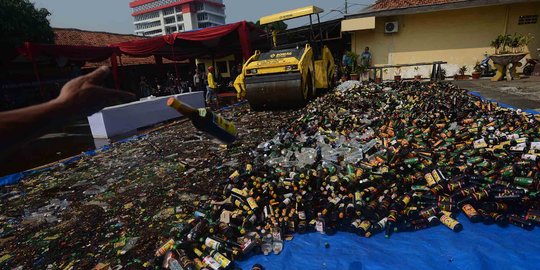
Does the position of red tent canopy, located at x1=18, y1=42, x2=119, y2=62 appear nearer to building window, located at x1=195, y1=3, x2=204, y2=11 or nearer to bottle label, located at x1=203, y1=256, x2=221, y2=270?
bottle label, located at x1=203, y1=256, x2=221, y2=270

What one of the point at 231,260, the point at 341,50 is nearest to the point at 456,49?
the point at 341,50

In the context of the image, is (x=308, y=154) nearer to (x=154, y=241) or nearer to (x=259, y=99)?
(x=154, y=241)

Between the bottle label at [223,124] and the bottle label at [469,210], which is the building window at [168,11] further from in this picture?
the bottle label at [469,210]

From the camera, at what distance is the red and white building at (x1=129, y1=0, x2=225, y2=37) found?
80062 millimetres

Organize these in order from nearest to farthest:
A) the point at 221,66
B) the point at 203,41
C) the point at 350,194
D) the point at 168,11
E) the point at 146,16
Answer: the point at 350,194
the point at 203,41
the point at 221,66
the point at 168,11
the point at 146,16

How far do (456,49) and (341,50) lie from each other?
667 cm

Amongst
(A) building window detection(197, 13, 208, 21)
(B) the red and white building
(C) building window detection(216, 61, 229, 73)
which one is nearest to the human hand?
(C) building window detection(216, 61, 229, 73)

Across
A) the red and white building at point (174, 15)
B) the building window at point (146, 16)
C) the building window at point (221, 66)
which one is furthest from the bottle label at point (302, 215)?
the building window at point (146, 16)

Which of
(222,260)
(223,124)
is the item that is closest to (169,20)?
(223,124)

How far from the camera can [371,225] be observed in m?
3.03

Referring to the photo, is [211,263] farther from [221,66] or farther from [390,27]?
[221,66]

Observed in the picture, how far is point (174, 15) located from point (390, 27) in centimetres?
8030

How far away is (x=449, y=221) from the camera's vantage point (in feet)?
9.61

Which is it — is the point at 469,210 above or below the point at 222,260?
above
